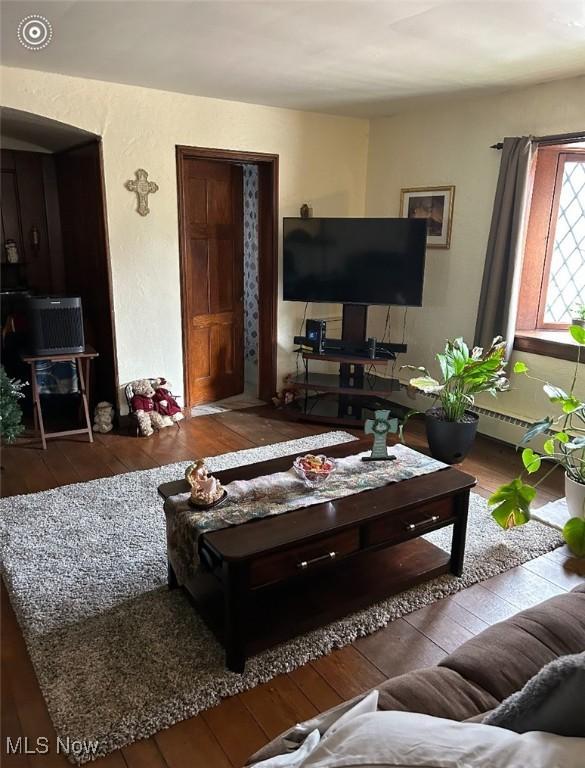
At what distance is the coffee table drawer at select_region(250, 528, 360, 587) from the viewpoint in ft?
6.40

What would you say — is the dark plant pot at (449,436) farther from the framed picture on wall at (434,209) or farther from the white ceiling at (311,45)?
the white ceiling at (311,45)

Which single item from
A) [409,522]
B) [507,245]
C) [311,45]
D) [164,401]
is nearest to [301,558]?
[409,522]

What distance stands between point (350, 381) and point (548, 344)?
60.0 inches

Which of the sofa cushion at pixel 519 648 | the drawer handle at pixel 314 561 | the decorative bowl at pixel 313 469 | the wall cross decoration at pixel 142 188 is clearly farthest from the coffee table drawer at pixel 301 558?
the wall cross decoration at pixel 142 188

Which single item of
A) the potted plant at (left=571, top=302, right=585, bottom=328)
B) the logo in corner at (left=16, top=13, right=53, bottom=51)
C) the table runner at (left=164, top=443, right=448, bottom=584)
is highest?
the logo in corner at (left=16, top=13, right=53, bottom=51)

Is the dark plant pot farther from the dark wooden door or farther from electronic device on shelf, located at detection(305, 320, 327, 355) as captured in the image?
the dark wooden door

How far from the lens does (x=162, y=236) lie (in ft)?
14.0

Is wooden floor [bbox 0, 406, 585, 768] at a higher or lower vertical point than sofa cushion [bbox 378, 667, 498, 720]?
lower

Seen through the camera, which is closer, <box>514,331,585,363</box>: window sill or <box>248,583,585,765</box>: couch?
<box>248,583,585,765</box>: couch

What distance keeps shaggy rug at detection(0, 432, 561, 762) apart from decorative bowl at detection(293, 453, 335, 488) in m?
0.56

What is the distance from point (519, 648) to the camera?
4.35 feet

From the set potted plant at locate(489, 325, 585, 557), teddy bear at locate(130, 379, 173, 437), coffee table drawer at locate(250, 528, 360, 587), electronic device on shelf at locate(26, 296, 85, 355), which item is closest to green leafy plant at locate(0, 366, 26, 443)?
electronic device on shelf at locate(26, 296, 85, 355)

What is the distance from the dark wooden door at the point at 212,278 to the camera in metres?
4.59

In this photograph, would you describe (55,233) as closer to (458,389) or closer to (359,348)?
(359,348)
